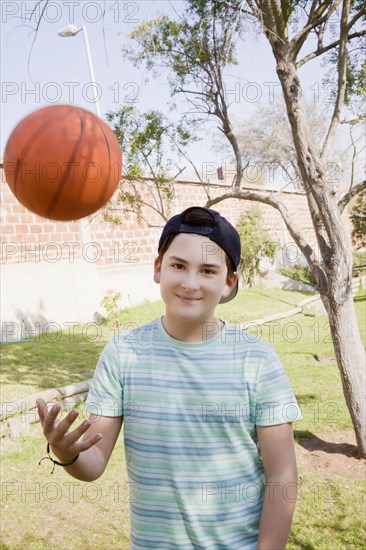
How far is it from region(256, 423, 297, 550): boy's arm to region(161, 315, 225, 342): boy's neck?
1.04 ft

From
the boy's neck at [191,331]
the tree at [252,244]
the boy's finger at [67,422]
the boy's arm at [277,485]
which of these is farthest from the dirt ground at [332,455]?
the tree at [252,244]

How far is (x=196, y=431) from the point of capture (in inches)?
59.2

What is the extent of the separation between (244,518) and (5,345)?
7467 millimetres

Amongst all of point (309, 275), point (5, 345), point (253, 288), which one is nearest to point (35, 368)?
point (5, 345)

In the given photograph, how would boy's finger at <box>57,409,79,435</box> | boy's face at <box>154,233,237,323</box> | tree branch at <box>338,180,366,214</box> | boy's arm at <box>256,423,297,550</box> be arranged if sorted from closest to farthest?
boy's finger at <box>57,409,79,435</box> < boy's arm at <box>256,423,297,550</box> < boy's face at <box>154,233,237,323</box> < tree branch at <box>338,180,366,214</box>

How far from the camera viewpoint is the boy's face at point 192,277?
61.5 inches

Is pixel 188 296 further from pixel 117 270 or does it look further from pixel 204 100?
pixel 117 270

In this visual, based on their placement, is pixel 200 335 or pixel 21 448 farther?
pixel 21 448

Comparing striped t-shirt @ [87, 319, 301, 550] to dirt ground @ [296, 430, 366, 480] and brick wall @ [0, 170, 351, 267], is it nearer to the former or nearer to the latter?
dirt ground @ [296, 430, 366, 480]

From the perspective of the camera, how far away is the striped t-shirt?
1.48 m

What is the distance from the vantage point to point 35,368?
6848 mm

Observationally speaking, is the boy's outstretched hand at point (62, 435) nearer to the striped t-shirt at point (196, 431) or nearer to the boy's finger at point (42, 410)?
the boy's finger at point (42, 410)

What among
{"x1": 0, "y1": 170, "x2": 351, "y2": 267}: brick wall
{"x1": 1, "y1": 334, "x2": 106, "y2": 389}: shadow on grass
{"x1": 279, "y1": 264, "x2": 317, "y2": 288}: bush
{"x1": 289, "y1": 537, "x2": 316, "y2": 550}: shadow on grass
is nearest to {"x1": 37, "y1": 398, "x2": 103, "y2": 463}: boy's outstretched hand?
{"x1": 289, "y1": 537, "x2": 316, "y2": 550}: shadow on grass

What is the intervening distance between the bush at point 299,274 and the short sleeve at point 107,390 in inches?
615
